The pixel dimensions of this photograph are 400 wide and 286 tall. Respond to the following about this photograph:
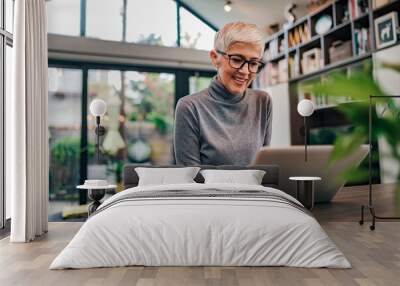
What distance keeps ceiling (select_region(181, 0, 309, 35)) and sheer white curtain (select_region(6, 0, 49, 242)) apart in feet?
9.21

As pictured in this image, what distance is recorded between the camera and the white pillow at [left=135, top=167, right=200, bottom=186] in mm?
3838

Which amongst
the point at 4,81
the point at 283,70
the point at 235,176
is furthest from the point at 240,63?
the point at 4,81

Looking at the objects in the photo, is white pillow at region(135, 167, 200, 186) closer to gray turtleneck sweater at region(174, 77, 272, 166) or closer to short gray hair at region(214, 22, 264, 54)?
gray turtleneck sweater at region(174, 77, 272, 166)

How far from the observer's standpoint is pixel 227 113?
451 cm

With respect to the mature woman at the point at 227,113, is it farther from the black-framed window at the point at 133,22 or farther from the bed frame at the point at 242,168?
the black-framed window at the point at 133,22

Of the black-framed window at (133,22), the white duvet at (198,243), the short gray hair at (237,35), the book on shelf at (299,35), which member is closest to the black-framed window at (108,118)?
the black-framed window at (133,22)

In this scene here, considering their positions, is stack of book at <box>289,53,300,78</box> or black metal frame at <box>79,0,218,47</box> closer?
stack of book at <box>289,53,300,78</box>

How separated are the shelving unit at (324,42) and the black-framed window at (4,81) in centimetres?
367

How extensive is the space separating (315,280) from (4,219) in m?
3.09

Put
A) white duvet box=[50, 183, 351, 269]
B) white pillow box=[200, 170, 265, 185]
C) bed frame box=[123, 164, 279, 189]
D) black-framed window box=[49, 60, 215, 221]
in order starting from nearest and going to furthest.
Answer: white duvet box=[50, 183, 351, 269] < white pillow box=[200, 170, 265, 185] < bed frame box=[123, 164, 279, 189] < black-framed window box=[49, 60, 215, 221]

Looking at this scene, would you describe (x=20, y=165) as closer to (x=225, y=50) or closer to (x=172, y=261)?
(x=172, y=261)

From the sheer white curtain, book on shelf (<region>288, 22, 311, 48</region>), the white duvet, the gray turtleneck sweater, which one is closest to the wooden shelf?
book on shelf (<region>288, 22, 311, 48</region>)

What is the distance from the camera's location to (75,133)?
19.7 ft

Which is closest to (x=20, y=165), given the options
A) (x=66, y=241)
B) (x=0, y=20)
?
(x=66, y=241)
